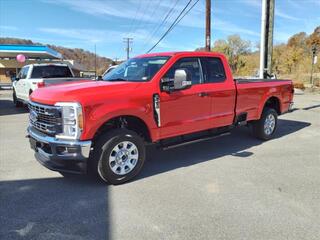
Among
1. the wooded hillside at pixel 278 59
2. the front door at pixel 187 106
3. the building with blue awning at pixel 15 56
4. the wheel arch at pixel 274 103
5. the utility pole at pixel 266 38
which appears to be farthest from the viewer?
the wooded hillside at pixel 278 59

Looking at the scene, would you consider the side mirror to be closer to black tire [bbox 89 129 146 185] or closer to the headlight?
black tire [bbox 89 129 146 185]

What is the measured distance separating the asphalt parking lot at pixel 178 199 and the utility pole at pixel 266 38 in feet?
23.6

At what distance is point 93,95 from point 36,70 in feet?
31.0

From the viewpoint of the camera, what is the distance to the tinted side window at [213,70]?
6.16m

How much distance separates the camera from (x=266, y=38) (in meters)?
13.3

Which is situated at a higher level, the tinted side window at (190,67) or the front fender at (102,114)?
the tinted side window at (190,67)

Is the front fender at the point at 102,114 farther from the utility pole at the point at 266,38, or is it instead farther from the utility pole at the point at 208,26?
the utility pole at the point at 208,26

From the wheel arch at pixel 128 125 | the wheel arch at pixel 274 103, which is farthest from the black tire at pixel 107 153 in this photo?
the wheel arch at pixel 274 103

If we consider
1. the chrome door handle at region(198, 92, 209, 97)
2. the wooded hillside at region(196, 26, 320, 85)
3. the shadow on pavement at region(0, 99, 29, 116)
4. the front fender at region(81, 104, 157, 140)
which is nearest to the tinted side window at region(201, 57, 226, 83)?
the chrome door handle at region(198, 92, 209, 97)

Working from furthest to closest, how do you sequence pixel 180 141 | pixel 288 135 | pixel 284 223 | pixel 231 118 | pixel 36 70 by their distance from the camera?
1. pixel 36 70
2. pixel 288 135
3. pixel 231 118
4. pixel 180 141
5. pixel 284 223

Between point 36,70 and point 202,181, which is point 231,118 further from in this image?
point 36,70

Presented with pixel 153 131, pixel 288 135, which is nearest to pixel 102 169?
pixel 153 131

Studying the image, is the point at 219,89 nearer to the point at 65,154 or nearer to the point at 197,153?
the point at 197,153

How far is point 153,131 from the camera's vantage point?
5.25 meters
